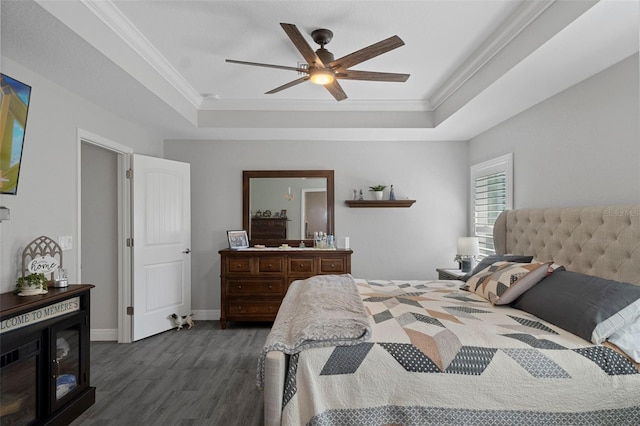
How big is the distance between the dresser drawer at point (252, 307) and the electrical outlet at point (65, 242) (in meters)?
1.86

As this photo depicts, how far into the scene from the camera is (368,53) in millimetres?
2240

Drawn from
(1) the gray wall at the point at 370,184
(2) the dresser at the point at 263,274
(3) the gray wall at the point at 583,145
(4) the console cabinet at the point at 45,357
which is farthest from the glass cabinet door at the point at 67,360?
(3) the gray wall at the point at 583,145

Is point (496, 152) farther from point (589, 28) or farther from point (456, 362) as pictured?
point (456, 362)

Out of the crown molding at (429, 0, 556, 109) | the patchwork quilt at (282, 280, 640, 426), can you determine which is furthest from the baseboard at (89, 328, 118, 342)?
the crown molding at (429, 0, 556, 109)

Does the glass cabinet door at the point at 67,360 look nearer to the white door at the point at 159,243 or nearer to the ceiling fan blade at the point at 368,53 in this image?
the white door at the point at 159,243

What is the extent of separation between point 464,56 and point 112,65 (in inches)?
112

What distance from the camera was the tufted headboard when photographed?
213cm

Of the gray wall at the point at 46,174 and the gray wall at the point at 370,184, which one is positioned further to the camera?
the gray wall at the point at 370,184

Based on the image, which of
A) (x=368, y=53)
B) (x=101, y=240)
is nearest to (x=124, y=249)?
(x=101, y=240)

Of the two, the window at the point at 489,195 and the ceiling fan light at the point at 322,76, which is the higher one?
the ceiling fan light at the point at 322,76

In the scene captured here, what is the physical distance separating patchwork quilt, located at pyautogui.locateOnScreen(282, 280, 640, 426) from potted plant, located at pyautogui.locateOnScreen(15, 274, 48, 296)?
183 centimetres

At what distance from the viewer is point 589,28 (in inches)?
77.5

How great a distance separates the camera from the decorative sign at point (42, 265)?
2359 millimetres

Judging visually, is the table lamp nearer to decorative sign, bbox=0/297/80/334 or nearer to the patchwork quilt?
the patchwork quilt
